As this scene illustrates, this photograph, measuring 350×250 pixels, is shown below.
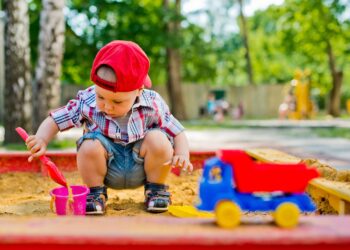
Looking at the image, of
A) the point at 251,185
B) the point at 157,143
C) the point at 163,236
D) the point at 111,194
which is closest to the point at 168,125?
the point at 157,143

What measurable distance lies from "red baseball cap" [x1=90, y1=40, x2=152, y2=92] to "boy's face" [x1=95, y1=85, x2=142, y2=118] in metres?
0.04

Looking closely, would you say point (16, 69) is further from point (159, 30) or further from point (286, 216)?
point (159, 30)

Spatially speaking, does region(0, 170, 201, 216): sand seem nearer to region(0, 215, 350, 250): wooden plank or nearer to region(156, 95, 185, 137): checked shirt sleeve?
region(156, 95, 185, 137): checked shirt sleeve

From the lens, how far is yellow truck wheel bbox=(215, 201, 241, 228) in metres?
1.27

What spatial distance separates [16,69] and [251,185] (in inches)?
279

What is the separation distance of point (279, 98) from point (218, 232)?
23.8 meters

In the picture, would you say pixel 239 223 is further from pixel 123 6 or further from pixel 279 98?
pixel 279 98

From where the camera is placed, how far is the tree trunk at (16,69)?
777 centimetres

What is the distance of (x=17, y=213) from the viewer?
8.19ft

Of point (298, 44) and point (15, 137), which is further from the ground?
point (298, 44)

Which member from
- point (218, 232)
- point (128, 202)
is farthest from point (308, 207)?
point (128, 202)

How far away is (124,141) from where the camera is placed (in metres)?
2.46

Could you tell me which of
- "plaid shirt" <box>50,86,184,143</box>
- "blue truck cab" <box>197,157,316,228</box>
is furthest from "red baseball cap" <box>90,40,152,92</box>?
"blue truck cab" <box>197,157,316,228</box>

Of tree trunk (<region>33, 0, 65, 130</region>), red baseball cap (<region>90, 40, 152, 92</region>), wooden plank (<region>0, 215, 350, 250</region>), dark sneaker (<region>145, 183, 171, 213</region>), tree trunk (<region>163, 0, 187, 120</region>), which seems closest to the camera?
wooden plank (<region>0, 215, 350, 250</region>)
